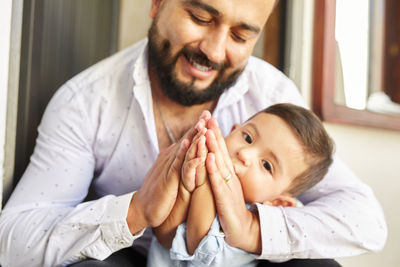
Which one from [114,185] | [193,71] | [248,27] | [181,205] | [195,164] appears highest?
[248,27]

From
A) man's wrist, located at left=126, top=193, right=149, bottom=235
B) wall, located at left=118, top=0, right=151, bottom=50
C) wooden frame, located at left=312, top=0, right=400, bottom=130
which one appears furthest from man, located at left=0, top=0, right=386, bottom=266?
wall, located at left=118, top=0, right=151, bottom=50

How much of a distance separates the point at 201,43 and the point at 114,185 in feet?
1.67

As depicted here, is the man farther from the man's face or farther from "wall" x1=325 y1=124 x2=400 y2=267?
"wall" x1=325 y1=124 x2=400 y2=267

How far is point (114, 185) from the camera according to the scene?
1.31m

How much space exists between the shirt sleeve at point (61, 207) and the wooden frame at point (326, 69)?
4.10 feet

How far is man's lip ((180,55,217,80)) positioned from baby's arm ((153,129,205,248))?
373 mm

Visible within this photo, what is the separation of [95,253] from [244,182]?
0.40 metres

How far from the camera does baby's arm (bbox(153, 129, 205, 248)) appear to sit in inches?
36.3

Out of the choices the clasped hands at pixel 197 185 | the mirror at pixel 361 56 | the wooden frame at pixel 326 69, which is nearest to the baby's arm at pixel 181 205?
the clasped hands at pixel 197 185

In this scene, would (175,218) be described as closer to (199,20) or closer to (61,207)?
(61,207)

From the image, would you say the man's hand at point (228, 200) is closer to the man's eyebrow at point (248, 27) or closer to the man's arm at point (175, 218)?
the man's arm at point (175, 218)

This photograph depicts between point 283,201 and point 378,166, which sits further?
point 378,166

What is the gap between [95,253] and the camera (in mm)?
977

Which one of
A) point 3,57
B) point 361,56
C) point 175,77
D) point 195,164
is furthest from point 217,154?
point 361,56
